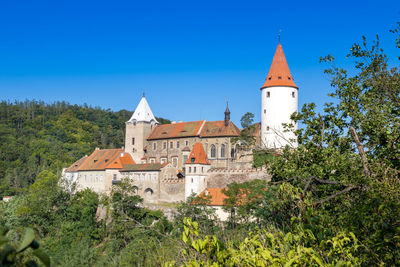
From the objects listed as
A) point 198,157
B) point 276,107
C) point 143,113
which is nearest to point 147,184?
point 198,157

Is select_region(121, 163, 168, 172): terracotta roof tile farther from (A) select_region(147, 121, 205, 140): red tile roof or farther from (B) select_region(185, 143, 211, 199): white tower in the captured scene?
(B) select_region(185, 143, 211, 199): white tower

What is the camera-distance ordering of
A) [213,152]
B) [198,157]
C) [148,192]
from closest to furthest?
[198,157]
[148,192]
[213,152]

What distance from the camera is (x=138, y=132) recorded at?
55.3 m

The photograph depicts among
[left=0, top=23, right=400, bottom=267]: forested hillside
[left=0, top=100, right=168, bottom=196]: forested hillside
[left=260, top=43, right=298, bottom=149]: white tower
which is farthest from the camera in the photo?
[left=0, top=100, right=168, bottom=196]: forested hillside

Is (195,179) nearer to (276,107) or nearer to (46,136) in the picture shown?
(276,107)

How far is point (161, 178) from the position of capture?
155 feet

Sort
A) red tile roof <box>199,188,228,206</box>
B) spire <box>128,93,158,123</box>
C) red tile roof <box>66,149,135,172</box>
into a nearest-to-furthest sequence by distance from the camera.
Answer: red tile roof <box>199,188,228,206</box> < red tile roof <box>66,149,135,172</box> < spire <box>128,93,158,123</box>

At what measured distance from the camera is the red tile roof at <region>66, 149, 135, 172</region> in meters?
52.5

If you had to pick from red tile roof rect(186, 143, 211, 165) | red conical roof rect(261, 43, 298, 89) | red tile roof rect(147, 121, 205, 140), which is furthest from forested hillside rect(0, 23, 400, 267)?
red tile roof rect(147, 121, 205, 140)

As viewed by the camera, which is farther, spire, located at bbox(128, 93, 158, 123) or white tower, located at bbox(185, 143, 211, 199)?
spire, located at bbox(128, 93, 158, 123)

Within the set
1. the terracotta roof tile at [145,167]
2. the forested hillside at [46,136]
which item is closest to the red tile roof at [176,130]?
the terracotta roof tile at [145,167]

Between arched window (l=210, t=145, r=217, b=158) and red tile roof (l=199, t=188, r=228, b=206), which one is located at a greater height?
arched window (l=210, t=145, r=217, b=158)

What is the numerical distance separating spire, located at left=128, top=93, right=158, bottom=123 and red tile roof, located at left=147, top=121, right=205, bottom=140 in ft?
6.76

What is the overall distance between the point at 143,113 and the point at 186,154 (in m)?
10.5
